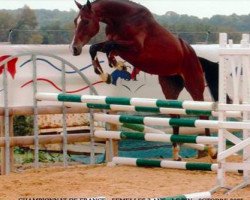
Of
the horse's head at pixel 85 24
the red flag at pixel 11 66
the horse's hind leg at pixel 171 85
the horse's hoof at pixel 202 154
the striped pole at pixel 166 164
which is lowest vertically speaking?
the horse's hoof at pixel 202 154

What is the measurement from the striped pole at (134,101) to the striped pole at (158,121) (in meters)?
0.20

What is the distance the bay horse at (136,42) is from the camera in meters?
6.97

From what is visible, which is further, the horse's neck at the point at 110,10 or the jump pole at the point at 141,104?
the horse's neck at the point at 110,10

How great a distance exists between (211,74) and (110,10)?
5.18ft

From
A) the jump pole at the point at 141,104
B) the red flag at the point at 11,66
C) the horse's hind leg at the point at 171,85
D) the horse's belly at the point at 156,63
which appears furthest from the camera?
the horse's hind leg at the point at 171,85

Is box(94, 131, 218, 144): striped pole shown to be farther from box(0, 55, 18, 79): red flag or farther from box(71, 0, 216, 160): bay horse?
box(0, 55, 18, 79): red flag

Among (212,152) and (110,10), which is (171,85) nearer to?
(212,152)

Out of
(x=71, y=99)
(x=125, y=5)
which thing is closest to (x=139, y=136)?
(x=71, y=99)

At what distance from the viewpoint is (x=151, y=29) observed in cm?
738

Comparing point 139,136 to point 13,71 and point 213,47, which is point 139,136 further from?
point 213,47

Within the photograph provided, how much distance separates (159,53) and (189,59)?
0.46 m

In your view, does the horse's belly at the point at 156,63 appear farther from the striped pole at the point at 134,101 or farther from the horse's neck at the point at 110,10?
the striped pole at the point at 134,101

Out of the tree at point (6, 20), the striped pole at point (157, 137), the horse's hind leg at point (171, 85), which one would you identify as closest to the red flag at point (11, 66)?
the striped pole at point (157, 137)

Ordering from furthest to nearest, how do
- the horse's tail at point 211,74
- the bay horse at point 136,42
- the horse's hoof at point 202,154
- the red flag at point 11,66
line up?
the horse's hoof at point 202,154 < the horse's tail at point 211,74 < the red flag at point 11,66 < the bay horse at point 136,42
